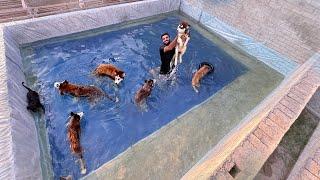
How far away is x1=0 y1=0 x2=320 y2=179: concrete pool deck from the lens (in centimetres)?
331

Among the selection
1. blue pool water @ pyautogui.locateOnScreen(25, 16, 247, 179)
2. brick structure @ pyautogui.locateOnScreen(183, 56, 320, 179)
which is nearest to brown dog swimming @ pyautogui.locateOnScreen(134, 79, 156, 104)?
blue pool water @ pyautogui.locateOnScreen(25, 16, 247, 179)

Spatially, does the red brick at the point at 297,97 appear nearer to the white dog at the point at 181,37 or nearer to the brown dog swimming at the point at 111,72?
the white dog at the point at 181,37

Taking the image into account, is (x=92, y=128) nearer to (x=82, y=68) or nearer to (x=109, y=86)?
(x=109, y=86)

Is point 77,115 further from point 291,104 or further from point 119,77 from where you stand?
point 291,104

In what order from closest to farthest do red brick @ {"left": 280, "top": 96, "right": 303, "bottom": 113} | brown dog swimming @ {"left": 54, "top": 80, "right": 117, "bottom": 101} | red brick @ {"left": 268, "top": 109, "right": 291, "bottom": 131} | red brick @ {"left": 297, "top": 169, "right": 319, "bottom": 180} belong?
red brick @ {"left": 297, "top": 169, "right": 319, "bottom": 180} < red brick @ {"left": 268, "top": 109, "right": 291, "bottom": 131} < red brick @ {"left": 280, "top": 96, "right": 303, "bottom": 113} < brown dog swimming @ {"left": 54, "top": 80, "right": 117, "bottom": 101}

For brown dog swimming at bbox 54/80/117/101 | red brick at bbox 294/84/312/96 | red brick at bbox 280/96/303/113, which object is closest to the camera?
red brick at bbox 280/96/303/113

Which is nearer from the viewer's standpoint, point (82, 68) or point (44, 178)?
point (44, 178)

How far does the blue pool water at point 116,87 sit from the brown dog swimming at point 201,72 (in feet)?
0.57

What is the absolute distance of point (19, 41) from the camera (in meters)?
8.03

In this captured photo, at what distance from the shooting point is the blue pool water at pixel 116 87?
5777 mm

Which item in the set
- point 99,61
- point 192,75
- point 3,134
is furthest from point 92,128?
point 192,75

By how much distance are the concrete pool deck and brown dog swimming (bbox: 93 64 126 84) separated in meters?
1.89

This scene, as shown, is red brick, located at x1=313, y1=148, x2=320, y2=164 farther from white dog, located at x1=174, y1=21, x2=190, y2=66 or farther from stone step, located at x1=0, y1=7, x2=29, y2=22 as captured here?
stone step, located at x1=0, y1=7, x2=29, y2=22

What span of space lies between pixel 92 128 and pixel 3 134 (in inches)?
71.1
